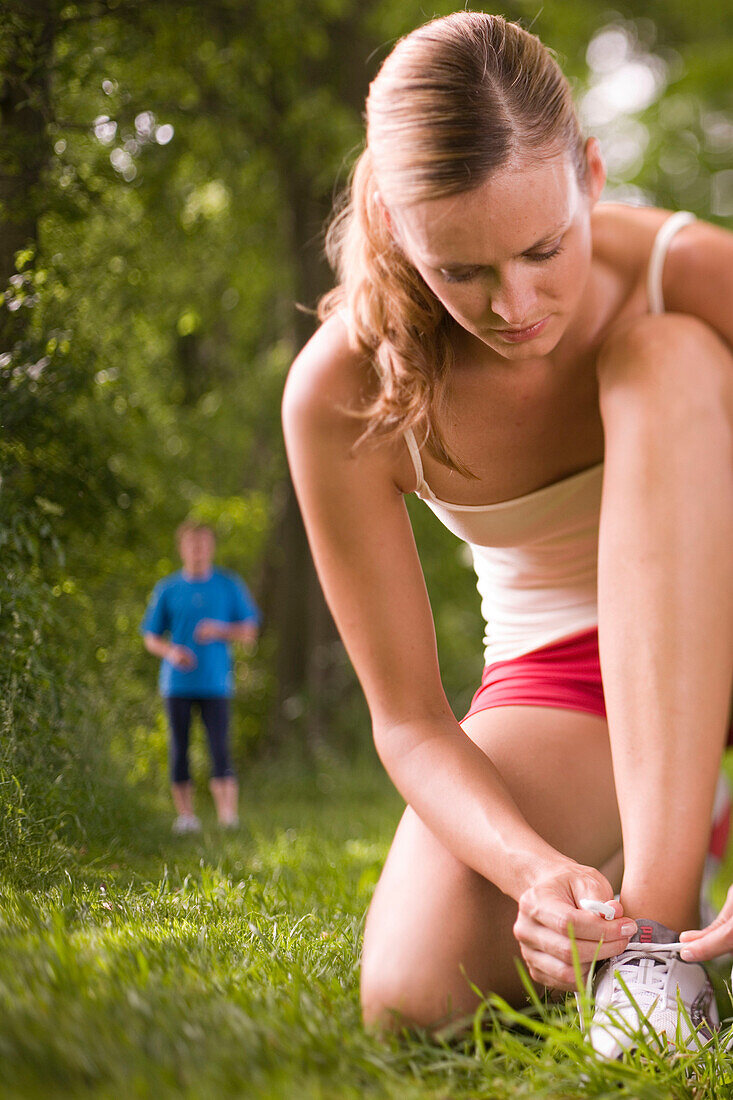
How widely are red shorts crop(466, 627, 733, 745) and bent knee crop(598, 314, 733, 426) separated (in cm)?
40

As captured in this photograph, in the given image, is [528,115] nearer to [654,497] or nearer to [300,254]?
[654,497]

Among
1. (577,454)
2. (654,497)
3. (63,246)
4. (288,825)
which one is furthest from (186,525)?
(654,497)

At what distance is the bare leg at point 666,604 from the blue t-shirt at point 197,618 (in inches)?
114

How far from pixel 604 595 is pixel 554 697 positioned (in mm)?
276

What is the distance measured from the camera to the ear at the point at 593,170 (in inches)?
55.7

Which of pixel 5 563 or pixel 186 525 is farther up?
pixel 5 563

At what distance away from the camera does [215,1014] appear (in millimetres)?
965

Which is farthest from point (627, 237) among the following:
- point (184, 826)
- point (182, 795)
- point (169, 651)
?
point (182, 795)

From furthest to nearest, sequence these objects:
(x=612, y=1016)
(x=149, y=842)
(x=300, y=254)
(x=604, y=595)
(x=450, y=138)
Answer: (x=300, y=254) < (x=149, y=842) < (x=604, y=595) < (x=450, y=138) < (x=612, y=1016)

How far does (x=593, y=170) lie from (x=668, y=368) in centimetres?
31

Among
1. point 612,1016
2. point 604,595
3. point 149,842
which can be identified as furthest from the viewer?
point 149,842

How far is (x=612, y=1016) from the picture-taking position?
105 cm

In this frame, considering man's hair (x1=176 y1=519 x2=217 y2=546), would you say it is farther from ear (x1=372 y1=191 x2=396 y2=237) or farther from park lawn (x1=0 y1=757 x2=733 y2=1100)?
ear (x1=372 y1=191 x2=396 y2=237)

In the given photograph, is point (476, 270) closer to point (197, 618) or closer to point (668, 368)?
point (668, 368)
